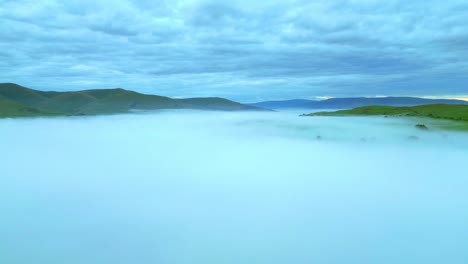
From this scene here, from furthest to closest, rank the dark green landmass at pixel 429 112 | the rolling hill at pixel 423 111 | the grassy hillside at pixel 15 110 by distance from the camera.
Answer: the grassy hillside at pixel 15 110, the rolling hill at pixel 423 111, the dark green landmass at pixel 429 112

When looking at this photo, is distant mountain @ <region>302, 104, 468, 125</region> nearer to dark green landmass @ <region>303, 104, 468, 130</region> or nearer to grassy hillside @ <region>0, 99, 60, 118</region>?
dark green landmass @ <region>303, 104, 468, 130</region>

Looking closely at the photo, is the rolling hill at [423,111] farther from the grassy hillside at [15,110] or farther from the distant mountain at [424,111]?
the grassy hillside at [15,110]

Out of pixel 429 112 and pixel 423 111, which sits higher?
pixel 423 111

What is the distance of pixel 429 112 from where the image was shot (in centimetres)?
7056

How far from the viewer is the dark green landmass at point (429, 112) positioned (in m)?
55.6

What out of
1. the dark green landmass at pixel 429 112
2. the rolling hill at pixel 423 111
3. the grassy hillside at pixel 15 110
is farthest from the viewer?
the grassy hillside at pixel 15 110

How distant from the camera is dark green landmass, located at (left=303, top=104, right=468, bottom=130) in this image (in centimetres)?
5558

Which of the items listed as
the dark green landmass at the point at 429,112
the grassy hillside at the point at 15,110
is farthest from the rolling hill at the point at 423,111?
the grassy hillside at the point at 15,110

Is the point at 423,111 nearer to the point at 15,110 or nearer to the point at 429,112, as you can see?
the point at 429,112

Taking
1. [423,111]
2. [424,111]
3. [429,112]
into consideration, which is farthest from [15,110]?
[429,112]

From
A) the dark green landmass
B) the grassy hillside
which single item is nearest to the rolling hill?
the dark green landmass

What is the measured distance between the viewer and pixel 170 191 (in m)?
22.1

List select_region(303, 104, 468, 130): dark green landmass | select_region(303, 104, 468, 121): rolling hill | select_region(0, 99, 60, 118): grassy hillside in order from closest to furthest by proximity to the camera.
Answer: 1. select_region(303, 104, 468, 130): dark green landmass
2. select_region(303, 104, 468, 121): rolling hill
3. select_region(0, 99, 60, 118): grassy hillside

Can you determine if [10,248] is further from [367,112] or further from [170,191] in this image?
[367,112]
